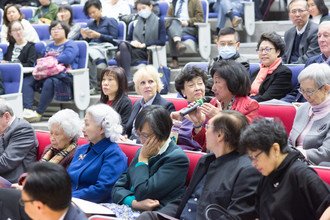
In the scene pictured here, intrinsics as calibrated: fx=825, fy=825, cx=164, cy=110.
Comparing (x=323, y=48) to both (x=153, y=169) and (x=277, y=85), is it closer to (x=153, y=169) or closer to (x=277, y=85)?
(x=277, y=85)

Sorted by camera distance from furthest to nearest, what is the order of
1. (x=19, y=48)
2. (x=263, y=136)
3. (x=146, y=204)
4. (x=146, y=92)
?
1. (x=19, y=48)
2. (x=146, y=92)
3. (x=146, y=204)
4. (x=263, y=136)

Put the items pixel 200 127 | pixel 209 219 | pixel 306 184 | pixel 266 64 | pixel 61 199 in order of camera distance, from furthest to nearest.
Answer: pixel 266 64, pixel 200 127, pixel 209 219, pixel 306 184, pixel 61 199

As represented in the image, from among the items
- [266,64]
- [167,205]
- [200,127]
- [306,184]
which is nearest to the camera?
[306,184]

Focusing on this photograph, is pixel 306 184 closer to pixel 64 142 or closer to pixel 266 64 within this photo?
pixel 64 142

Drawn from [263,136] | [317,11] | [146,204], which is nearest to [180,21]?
[317,11]

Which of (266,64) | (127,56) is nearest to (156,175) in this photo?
(266,64)

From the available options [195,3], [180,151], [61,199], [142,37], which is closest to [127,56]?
[142,37]

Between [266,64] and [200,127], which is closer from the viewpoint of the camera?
[200,127]

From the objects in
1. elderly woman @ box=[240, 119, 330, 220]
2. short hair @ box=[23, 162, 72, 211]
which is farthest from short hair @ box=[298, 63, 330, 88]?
short hair @ box=[23, 162, 72, 211]

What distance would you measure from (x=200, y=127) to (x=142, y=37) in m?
4.18

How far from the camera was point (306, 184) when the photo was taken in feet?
11.6

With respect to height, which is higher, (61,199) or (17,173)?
(61,199)

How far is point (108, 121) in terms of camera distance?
15.8ft

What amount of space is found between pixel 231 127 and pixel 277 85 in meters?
2.03
